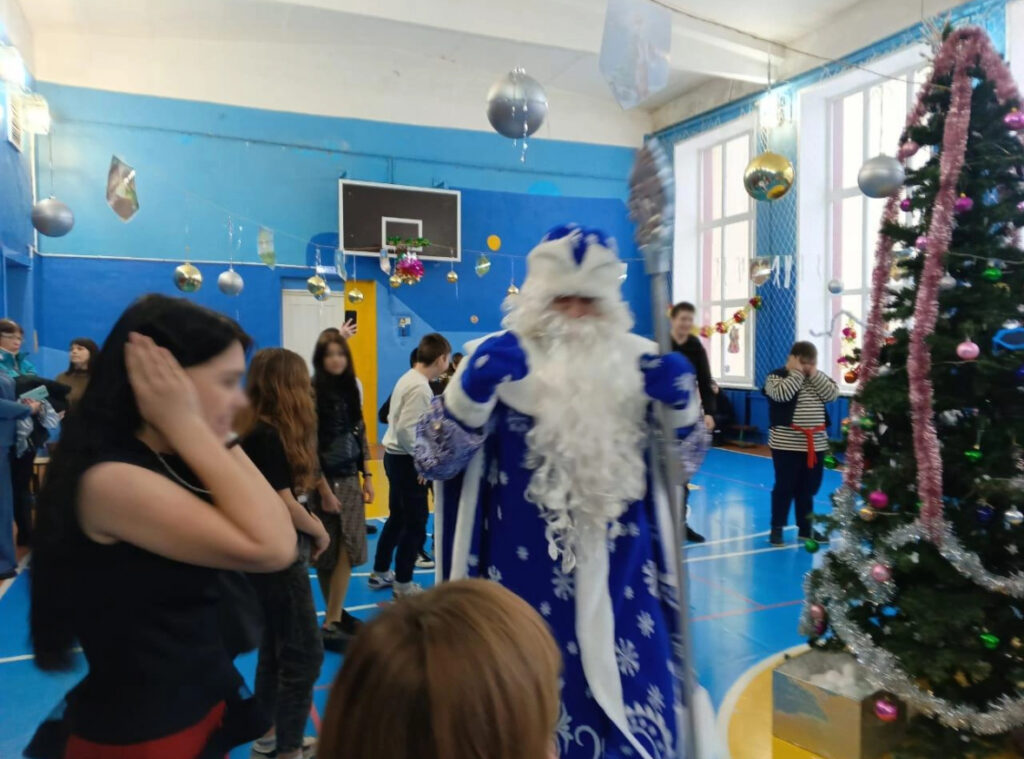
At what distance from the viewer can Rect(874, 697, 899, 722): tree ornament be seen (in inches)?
98.0

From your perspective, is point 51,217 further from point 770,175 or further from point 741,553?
point 741,553

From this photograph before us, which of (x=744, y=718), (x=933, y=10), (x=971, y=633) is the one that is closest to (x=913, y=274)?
(x=971, y=633)

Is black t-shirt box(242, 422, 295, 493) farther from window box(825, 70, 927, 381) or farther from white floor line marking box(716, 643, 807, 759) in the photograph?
window box(825, 70, 927, 381)

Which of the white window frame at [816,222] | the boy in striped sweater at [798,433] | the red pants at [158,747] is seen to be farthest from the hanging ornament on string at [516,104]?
the white window frame at [816,222]

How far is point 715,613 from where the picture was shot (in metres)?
4.14

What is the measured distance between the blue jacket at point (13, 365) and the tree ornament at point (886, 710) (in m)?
5.14

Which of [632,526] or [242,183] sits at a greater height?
[242,183]

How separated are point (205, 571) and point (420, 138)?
36.2 ft

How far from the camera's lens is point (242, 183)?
10.4 m

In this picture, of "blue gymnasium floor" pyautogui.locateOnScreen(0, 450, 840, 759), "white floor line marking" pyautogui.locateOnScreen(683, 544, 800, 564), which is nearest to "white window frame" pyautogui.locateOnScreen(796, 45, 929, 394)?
"blue gymnasium floor" pyautogui.locateOnScreen(0, 450, 840, 759)

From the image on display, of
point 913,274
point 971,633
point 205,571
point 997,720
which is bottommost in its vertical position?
point 997,720

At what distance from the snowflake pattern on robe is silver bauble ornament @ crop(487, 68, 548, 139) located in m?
3.58

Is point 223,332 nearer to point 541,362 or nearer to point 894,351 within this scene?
point 541,362

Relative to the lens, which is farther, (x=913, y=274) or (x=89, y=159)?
(x=89, y=159)
